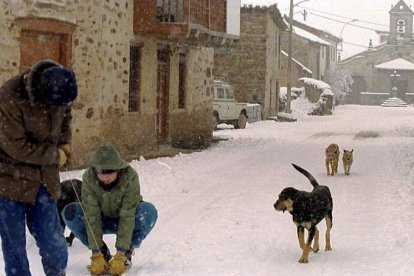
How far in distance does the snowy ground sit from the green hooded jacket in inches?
18.1

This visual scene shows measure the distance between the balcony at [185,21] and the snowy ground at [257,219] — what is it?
329 centimetres

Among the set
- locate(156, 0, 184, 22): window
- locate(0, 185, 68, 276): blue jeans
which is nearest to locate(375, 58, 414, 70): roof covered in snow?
locate(156, 0, 184, 22): window

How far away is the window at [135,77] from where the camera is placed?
17781 mm

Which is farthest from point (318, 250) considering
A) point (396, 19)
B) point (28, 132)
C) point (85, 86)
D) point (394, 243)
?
point (396, 19)

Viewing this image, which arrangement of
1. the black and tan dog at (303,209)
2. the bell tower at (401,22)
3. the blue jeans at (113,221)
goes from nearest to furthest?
1. the blue jeans at (113,221)
2. the black and tan dog at (303,209)
3. the bell tower at (401,22)

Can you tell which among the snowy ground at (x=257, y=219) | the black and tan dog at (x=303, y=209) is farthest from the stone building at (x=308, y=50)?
the black and tan dog at (x=303, y=209)

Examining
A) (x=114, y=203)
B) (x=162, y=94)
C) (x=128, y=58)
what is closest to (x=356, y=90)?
(x=162, y=94)

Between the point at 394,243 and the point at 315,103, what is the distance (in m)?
43.6

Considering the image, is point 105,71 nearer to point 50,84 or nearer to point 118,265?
point 118,265

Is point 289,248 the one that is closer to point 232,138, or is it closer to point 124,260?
point 124,260

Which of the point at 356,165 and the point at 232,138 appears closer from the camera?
the point at 356,165

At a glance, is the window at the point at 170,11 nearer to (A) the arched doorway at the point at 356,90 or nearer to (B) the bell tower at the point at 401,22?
(A) the arched doorway at the point at 356,90

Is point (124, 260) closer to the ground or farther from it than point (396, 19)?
closer to the ground

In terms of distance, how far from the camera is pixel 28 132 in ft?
15.5
